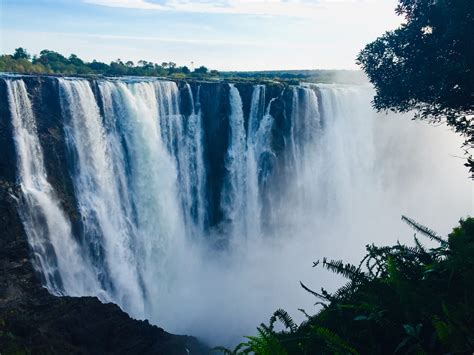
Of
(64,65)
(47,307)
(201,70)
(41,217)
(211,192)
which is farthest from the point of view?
(201,70)

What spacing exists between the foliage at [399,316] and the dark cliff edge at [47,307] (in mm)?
7910

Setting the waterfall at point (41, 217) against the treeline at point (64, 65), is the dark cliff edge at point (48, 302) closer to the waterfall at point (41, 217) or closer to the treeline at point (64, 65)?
the waterfall at point (41, 217)

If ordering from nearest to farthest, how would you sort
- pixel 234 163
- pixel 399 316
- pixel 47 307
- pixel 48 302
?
pixel 399 316
pixel 47 307
pixel 48 302
pixel 234 163

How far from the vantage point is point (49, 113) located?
56.1 ft

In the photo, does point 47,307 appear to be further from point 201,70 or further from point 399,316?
point 201,70

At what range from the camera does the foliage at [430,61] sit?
761 centimetres

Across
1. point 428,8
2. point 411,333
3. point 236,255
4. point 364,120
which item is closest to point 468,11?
point 428,8

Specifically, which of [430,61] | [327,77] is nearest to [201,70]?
[327,77]

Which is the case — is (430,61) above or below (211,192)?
above

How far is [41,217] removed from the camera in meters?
15.8

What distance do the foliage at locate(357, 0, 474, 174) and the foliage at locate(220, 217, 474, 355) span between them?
188 inches

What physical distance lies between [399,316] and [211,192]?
21.1 m

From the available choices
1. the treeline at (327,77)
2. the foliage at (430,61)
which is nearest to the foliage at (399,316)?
the foliage at (430,61)

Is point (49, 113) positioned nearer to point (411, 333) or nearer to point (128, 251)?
point (128, 251)
